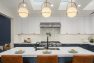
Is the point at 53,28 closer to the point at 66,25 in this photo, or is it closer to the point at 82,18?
the point at 66,25

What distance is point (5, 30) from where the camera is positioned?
777 cm

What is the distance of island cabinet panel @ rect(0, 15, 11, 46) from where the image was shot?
721cm

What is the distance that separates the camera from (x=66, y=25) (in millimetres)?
9266

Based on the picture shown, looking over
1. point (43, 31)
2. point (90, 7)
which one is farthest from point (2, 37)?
point (90, 7)

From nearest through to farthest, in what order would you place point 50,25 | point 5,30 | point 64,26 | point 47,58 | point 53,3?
point 47,58, point 53,3, point 5,30, point 50,25, point 64,26

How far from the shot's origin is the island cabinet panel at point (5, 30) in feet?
23.7

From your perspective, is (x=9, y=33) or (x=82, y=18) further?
(x=82, y=18)

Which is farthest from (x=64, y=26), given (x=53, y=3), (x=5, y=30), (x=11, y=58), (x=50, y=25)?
(x=11, y=58)

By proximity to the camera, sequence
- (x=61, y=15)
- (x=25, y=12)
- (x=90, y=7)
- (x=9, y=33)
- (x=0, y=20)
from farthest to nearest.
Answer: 1. (x=61, y=15)
2. (x=9, y=33)
3. (x=90, y=7)
4. (x=0, y=20)
5. (x=25, y=12)

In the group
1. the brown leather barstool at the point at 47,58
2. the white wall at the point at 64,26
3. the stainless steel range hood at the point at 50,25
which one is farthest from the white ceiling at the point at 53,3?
the brown leather barstool at the point at 47,58

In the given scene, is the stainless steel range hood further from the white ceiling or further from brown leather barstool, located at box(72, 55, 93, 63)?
brown leather barstool, located at box(72, 55, 93, 63)

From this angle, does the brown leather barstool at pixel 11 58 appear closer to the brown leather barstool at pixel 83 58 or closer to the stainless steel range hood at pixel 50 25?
the brown leather barstool at pixel 83 58

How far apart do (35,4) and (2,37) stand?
6.88 feet

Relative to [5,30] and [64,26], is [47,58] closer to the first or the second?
[5,30]
